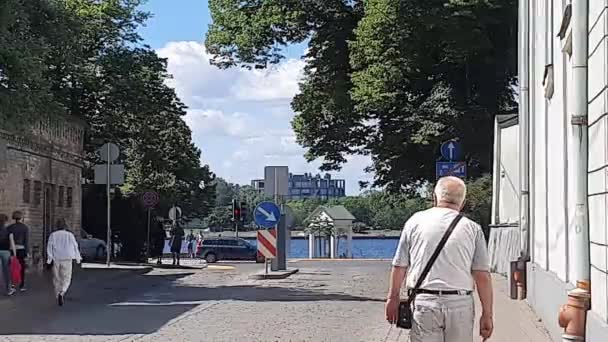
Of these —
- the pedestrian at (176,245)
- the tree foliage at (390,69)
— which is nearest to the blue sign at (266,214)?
the tree foliage at (390,69)

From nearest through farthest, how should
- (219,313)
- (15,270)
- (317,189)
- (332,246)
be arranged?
(219,313) < (15,270) < (332,246) < (317,189)

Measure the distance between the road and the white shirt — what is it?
0.90 m

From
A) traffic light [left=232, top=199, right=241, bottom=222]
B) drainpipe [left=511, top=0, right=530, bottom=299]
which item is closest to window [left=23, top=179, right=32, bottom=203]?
drainpipe [left=511, top=0, right=530, bottom=299]

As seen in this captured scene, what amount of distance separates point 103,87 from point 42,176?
382 inches

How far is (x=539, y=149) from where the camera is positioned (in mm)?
17344

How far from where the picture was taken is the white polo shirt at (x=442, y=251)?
7.42 metres

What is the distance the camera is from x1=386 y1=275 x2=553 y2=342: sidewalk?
44.4 feet

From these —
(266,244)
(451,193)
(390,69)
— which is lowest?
(266,244)

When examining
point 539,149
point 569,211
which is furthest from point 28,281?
point 569,211

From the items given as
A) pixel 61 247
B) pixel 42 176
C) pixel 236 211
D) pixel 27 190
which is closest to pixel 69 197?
pixel 42 176

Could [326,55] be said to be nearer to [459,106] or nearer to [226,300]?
[459,106]

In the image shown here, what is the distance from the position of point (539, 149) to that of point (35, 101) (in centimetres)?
920

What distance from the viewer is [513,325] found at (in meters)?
14.9

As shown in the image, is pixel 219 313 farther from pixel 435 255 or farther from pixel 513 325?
pixel 435 255
